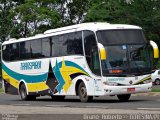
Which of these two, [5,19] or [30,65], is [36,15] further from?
[30,65]

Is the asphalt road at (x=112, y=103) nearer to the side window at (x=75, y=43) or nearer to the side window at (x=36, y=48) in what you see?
the side window at (x=75, y=43)

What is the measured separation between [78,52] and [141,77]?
3244 mm

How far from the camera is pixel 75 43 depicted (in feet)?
81.3

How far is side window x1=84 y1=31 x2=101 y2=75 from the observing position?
76.1ft

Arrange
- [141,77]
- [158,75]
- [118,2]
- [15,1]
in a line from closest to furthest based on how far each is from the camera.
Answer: [141,77], [118,2], [158,75], [15,1]

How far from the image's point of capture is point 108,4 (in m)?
51.6

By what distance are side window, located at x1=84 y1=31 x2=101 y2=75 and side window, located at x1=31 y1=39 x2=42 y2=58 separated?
4.91 meters

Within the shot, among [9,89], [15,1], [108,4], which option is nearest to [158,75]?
[108,4]

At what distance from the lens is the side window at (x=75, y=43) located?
24.4 meters

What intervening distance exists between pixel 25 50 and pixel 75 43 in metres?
5.85

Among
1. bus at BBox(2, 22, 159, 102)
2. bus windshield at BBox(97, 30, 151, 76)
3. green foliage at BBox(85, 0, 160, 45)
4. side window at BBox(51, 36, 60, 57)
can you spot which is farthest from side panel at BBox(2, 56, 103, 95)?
green foliage at BBox(85, 0, 160, 45)

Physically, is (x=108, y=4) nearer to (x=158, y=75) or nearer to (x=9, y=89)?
(x=158, y=75)

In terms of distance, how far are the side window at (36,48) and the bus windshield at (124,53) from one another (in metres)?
5.72

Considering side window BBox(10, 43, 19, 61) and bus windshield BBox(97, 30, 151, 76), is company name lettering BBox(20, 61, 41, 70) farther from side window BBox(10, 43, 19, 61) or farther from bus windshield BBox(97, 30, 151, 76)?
bus windshield BBox(97, 30, 151, 76)
